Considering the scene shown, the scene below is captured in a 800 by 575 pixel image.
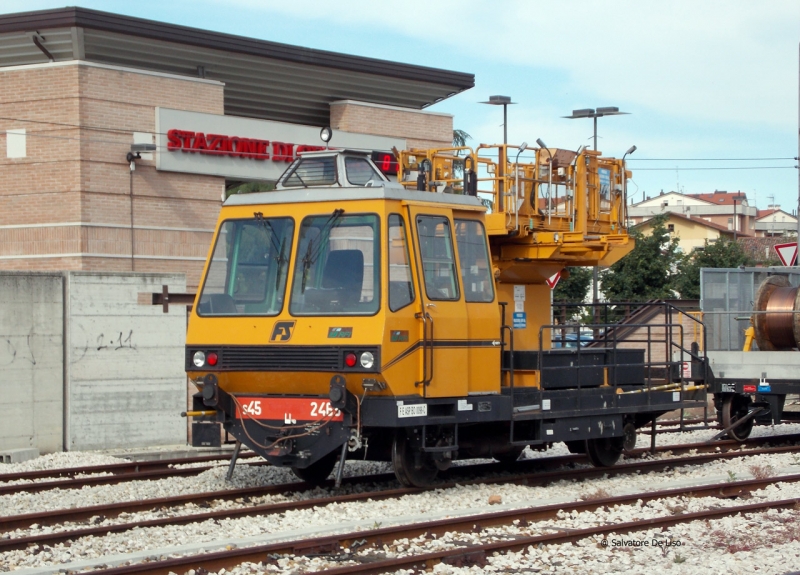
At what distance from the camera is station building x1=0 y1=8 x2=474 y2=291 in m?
25.9

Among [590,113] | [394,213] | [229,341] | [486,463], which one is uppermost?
[590,113]

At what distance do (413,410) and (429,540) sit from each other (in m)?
1.67

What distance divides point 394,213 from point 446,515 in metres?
2.90

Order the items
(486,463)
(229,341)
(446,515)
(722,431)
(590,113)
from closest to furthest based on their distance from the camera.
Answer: (446,515) < (229,341) < (486,463) < (722,431) < (590,113)

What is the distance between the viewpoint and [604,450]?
13695mm

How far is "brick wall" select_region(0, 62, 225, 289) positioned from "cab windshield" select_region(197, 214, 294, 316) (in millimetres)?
15251

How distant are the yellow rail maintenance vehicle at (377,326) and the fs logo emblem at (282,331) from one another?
0.5 inches

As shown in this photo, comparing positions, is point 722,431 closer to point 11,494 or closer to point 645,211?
point 11,494

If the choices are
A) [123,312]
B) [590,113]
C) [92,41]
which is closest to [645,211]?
[590,113]

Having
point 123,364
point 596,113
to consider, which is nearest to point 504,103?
point 596,113

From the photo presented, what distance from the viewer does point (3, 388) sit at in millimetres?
15703

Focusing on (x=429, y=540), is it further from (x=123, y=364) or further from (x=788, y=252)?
(x=788, y=252)

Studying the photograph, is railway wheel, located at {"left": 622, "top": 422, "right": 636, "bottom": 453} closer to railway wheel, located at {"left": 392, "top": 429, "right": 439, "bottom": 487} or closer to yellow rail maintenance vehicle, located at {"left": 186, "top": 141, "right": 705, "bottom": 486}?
yellow rail maintenance vehicle, located at {"left": 186, "top": 141, "right": 705, "bottom": 486}

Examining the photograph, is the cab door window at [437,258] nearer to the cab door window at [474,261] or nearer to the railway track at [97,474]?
the cab door window at [474,261]
